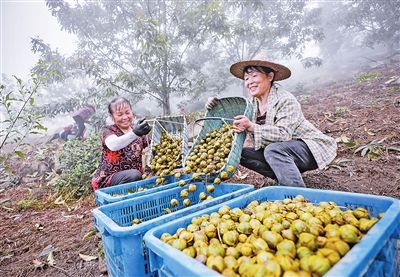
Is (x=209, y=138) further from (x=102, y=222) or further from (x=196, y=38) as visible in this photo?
(x=196, y=38)

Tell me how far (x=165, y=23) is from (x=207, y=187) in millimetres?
9058

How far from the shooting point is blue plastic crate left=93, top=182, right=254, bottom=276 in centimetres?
143

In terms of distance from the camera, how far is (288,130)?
2721 mm

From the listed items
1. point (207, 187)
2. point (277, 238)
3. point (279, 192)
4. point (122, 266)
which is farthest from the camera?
point (207, 187)

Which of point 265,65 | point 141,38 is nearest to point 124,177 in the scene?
point 265,65

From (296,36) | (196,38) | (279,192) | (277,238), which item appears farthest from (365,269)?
(296,36)

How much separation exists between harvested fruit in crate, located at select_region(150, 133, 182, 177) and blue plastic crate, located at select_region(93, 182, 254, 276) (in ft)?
2.10

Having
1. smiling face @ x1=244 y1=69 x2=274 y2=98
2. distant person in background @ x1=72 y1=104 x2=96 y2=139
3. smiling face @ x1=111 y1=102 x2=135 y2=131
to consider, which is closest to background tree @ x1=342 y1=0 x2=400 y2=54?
distant person in background @ x1=72 y1=104 x2=96 y2=139

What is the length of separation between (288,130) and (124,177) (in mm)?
1971

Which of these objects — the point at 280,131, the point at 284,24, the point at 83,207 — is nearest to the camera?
the point at 280,131

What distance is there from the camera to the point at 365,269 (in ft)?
3.16

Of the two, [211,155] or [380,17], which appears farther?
[380,17]

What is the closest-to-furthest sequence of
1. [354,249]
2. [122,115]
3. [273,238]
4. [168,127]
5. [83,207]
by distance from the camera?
[354,249]
[273,238]
[122,115]
[168,127]
[83,207]

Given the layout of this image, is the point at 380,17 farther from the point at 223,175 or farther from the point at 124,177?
the point at 124,177
